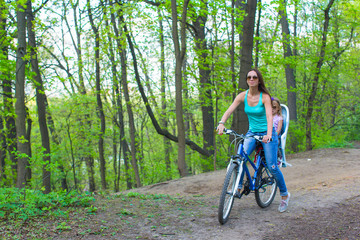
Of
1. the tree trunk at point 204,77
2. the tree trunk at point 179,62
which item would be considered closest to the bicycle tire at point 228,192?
the tree trunk at point 179,62

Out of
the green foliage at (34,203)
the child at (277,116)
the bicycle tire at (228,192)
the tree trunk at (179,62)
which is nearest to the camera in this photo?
the bicycle tire at (228,192)

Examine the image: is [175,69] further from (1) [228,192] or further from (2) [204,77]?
(1) [228,192]

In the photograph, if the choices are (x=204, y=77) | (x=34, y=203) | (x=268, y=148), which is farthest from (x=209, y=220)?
(x=204, y=77)

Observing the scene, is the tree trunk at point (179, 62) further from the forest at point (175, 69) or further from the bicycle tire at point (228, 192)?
the bicycle tire at point (228, 192)

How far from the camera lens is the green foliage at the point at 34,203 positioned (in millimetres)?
4273

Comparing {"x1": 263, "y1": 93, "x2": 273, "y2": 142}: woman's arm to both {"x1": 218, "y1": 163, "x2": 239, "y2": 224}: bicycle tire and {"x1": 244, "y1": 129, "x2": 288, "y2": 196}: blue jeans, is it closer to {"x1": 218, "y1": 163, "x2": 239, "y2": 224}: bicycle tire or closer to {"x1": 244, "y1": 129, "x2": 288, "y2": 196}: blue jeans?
{"x1": 244, "y1": 129, "x2": 288, "y2": 196}: blue jeans

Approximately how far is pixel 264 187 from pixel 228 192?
104 cm

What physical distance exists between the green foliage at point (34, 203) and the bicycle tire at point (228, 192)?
189cm

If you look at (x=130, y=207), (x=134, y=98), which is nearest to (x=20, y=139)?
(x=130, y=207)

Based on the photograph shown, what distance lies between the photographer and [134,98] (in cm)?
1766

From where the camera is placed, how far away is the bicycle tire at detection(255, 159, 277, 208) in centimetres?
461

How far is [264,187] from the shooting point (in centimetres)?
488

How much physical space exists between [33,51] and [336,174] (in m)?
8.17

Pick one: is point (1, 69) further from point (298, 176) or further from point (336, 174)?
point (336, 174)
